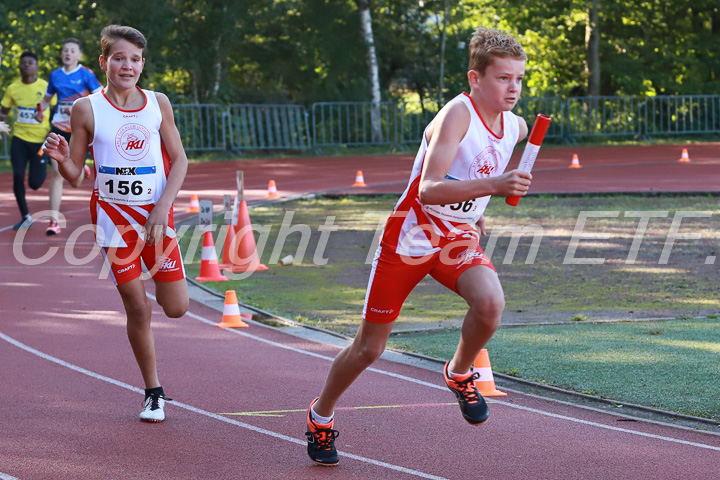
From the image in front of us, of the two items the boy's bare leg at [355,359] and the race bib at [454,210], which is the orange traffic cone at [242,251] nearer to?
the boy's bare leg at [355,359]

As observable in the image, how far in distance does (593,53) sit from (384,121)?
33.5ft

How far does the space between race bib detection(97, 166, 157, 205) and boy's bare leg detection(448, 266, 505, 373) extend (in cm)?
188

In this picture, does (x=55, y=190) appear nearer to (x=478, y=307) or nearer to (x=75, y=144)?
(x=75, y=144)

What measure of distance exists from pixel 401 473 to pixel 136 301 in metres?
1.82

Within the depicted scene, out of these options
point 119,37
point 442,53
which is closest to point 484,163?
point 119,37

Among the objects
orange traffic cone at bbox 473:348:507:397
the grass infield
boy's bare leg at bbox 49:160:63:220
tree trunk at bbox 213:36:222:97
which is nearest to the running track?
orange traffic cone at bbox 473:348:507:397

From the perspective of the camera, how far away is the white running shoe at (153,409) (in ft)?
18.0

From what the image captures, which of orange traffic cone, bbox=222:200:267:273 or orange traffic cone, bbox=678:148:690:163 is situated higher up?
orange traffic cone, bbox=222:200:267:273

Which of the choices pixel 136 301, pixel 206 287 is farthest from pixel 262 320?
pixel 136 301

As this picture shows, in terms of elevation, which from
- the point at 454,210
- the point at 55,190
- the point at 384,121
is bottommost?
the point at 384,121

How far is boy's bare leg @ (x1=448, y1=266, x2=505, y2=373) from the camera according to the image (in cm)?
437

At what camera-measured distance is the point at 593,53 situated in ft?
120

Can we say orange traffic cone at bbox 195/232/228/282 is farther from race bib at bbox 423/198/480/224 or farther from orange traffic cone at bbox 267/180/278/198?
orange traffic cone at bbox 267/180/278/198

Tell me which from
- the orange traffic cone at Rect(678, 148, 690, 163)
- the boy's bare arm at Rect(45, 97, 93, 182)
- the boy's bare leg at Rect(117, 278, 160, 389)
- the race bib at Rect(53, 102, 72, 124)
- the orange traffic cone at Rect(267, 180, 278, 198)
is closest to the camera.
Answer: the boy's bare arm at Rect(45, 97, 93, 182)
